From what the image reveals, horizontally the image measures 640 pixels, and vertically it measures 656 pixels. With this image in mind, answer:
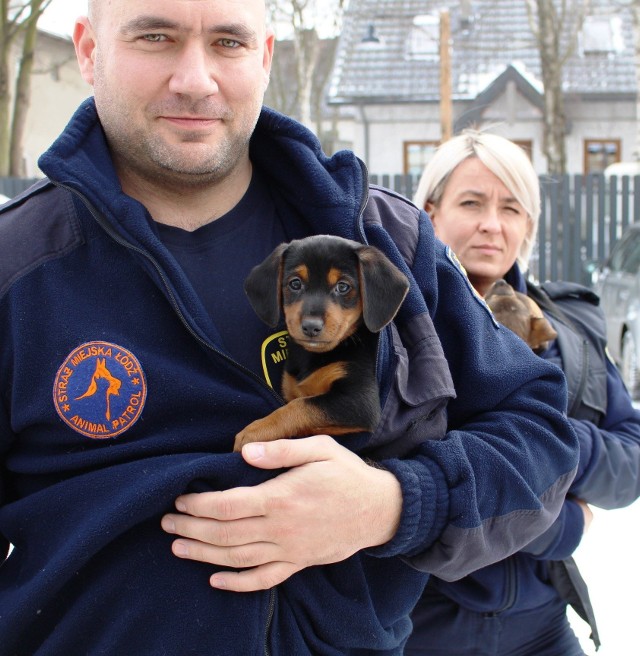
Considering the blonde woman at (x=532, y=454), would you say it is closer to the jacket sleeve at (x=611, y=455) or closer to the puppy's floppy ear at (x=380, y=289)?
the jacket sleeve at (x=611, y=455)

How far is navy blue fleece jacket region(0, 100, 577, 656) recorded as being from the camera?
1.78 meters

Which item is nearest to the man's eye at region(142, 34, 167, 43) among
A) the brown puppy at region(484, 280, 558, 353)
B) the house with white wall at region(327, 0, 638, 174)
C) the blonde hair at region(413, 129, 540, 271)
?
the brown puppy at region(484, 280, 558, 353)

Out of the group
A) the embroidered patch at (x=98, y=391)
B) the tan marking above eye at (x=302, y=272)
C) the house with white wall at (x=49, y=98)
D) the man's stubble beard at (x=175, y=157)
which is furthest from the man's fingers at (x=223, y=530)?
the house with white wall at (x=49, y=98)

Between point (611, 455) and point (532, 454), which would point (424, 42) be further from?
point (532, 454)

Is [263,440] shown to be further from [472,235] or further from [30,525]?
[472,235]

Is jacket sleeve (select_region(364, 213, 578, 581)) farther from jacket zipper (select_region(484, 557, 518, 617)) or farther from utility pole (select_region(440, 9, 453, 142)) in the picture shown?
utility pole (select_region(440, 9, 453, 142))

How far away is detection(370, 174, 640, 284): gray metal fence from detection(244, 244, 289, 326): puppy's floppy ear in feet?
43.9

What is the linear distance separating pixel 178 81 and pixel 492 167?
61.3 inches

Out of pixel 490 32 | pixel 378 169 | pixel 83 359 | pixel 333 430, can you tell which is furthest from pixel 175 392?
pixel 490 32

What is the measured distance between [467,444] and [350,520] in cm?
37

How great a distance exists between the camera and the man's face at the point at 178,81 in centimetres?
198

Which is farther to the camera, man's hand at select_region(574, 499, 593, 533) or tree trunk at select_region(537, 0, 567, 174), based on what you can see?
tree trunk at select_region(537, 0, 567, 174)

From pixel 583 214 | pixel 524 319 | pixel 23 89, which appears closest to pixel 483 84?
pixel 583 214

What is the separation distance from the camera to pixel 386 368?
2.08m
